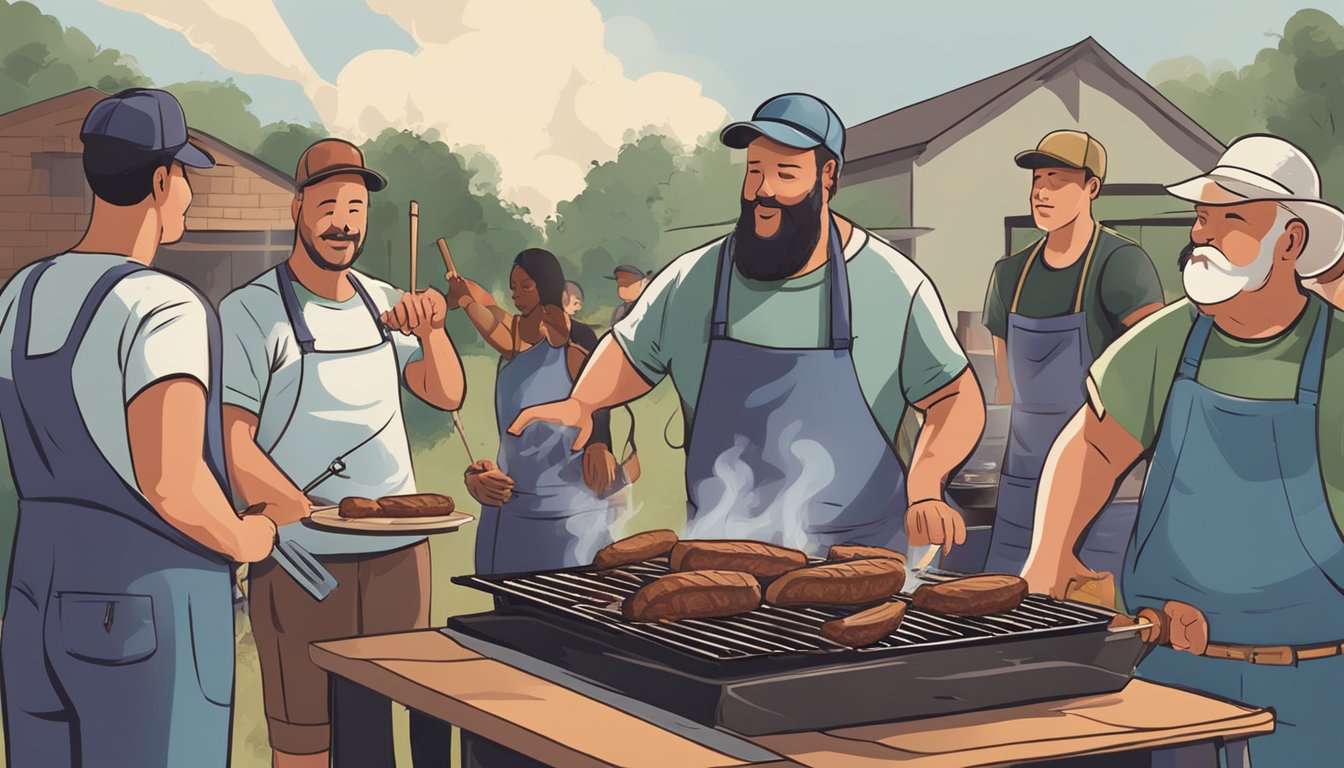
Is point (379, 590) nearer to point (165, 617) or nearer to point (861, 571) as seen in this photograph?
point (165, 617)

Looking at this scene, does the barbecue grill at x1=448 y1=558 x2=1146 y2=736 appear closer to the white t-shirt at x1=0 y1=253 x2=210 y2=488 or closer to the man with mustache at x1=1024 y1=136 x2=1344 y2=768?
the man with mustache at x1=1024 y1=136 x2=1344 y2=768

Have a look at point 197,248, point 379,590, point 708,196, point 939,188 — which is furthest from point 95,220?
point 708,196

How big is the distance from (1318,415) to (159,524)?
8.39ft

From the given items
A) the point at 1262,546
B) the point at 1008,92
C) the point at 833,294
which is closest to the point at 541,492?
the point at 833,294

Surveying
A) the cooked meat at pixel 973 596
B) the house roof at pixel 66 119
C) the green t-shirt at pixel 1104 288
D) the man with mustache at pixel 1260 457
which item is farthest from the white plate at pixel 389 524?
the house roof at pixel 66 119

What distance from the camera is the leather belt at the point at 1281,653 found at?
3168 mm

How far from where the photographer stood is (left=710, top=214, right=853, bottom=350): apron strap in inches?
159

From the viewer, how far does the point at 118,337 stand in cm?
306

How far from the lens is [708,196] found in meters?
21.2

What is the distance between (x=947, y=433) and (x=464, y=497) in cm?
880

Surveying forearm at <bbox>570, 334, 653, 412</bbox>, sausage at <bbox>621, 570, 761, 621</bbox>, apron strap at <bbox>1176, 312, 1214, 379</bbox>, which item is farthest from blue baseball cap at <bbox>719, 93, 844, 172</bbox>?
sausage at <bbox>621, 570, 761, 621</bbox>

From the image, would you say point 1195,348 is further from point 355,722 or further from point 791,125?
point 355,722

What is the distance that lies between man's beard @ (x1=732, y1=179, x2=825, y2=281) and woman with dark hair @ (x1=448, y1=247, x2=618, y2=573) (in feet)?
5.38

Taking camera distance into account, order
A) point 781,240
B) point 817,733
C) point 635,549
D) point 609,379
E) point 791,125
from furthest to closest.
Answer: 1. point 609,379
2. point 781,240
3. point 791,125
4. point 635,549
5. point 817,733
